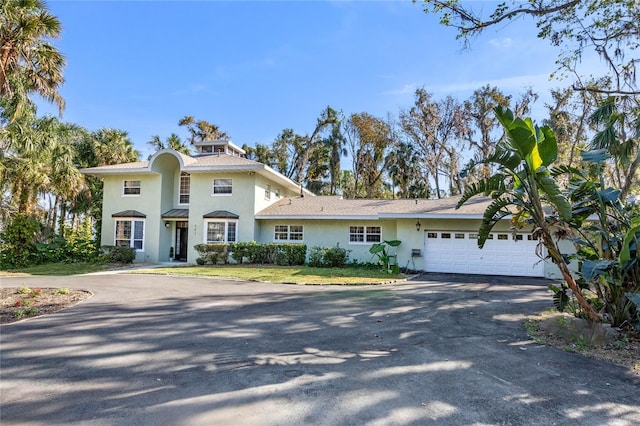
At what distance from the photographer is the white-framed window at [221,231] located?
20.4 m

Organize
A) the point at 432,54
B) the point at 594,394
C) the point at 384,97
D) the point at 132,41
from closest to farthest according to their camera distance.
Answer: the point at 594,394
the point at 132,41
the point at 432,54
the point at 384,97

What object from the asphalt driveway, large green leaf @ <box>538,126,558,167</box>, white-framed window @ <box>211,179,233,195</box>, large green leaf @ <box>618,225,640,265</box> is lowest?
the asphalt driveway

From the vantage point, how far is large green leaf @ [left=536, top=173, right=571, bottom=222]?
19.7 feet

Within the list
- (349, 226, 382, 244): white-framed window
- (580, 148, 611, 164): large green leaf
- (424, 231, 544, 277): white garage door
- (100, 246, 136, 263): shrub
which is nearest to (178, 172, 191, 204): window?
(100, 246, 136, 263): shrub

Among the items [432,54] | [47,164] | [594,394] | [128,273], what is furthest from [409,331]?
[47,164]

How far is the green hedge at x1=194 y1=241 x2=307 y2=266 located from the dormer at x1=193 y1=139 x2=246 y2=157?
8.41 metres

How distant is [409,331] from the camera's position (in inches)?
267

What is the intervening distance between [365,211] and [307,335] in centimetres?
1402

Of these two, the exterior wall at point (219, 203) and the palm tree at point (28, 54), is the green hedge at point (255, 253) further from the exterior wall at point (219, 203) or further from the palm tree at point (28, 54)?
the palm tree at point (28, 54)

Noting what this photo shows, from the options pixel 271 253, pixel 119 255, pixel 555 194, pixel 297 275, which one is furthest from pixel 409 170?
pixel 555 194

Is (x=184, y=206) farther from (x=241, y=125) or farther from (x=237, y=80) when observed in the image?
(x=241, y=125)

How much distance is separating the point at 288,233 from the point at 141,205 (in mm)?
8711

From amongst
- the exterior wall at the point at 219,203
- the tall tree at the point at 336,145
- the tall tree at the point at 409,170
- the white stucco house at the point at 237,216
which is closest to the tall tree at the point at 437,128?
the tall tree at the point at 409,170

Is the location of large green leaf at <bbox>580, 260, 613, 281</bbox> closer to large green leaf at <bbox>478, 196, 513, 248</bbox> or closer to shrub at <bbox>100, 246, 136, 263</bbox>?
large green leaf at <bbox>478, 196, 513, 248</bbox>
